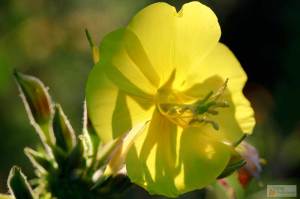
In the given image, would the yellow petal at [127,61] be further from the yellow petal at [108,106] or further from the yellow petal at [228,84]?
the yellow petal at [228,84]

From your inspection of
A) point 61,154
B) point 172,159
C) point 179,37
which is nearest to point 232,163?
point 172,159

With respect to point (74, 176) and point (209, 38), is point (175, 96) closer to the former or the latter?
point (209, 38)

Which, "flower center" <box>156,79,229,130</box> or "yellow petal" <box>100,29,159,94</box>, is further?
"flower center" <box>156,79,229,130</box>

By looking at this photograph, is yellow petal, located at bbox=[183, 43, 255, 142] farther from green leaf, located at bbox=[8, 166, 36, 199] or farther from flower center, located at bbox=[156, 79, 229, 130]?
green leaf, located at bbox=[8, 166, 36, 199]
